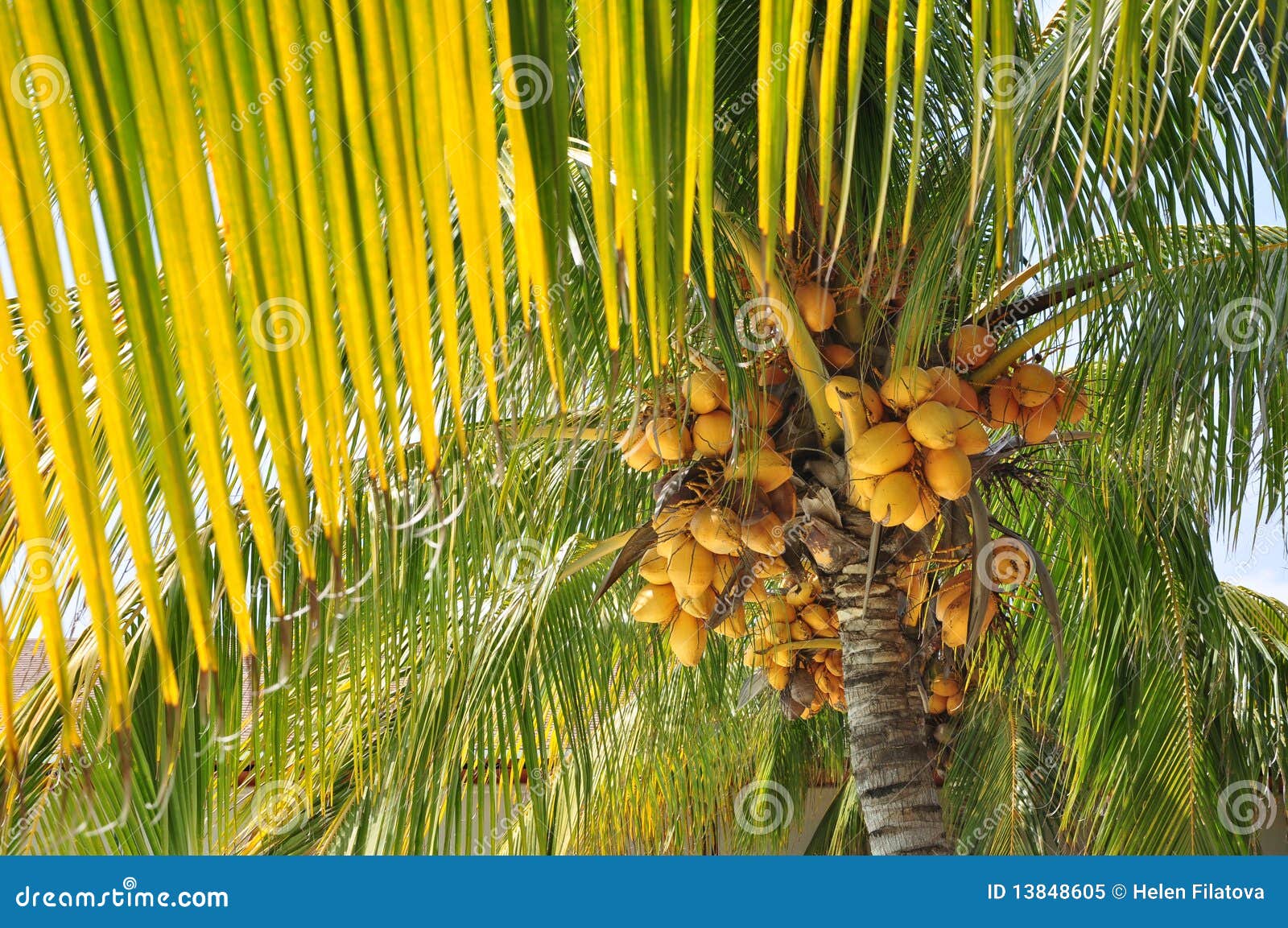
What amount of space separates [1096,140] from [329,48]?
6.22 feet

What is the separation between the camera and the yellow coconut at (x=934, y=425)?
160 cm

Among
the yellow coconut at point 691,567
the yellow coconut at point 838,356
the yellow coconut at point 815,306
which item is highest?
the yellow coconut at point 815,306

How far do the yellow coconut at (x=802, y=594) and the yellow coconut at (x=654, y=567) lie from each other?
1.40ft

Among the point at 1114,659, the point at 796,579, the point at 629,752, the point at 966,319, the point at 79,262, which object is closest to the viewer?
the point at 79,262

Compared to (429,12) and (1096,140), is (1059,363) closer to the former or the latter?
(1096,140)

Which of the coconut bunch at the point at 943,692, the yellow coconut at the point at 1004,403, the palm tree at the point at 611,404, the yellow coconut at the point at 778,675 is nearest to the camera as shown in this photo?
the palm tree at the point at 611,404

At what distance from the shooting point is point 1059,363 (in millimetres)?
1933

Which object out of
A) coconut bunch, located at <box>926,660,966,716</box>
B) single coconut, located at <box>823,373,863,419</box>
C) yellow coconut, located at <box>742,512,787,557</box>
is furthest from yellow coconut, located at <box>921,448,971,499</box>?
coconut bunch, located at <box>926,660,966,716</box>

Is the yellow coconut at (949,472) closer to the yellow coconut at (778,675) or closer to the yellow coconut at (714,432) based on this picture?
the yellow coconut at (714,432)

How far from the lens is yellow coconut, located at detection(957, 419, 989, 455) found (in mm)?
1667

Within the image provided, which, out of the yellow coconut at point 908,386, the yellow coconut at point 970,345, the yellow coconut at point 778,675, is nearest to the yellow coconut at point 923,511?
the yellow coconut at point 908,386

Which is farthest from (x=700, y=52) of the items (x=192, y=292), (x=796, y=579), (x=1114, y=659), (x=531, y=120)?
(x=1114, y=659)

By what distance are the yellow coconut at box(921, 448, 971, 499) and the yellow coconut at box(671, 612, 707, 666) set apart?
18.9 inches

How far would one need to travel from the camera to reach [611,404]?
53 cm
